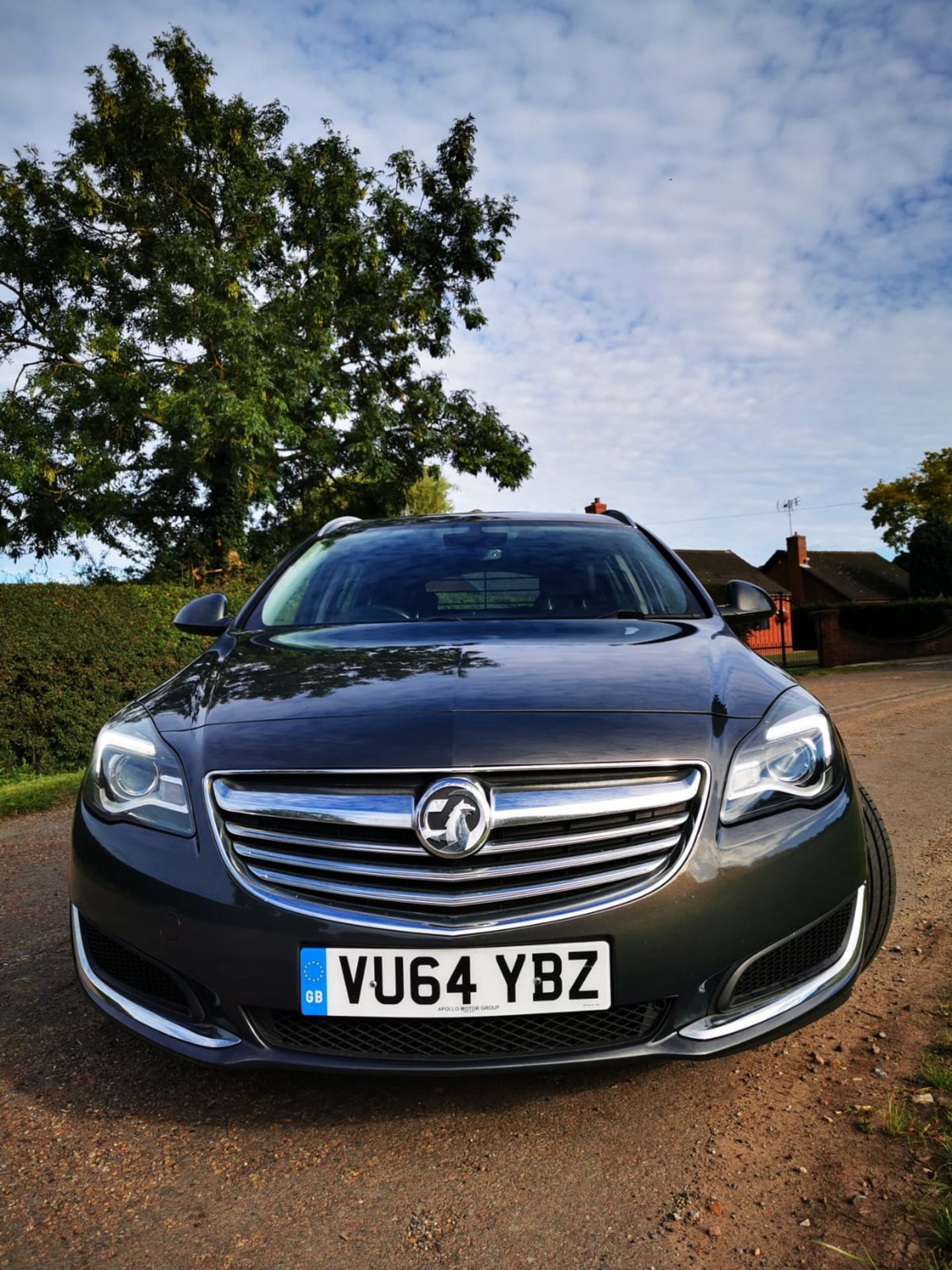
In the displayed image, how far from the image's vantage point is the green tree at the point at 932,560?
41.2 m

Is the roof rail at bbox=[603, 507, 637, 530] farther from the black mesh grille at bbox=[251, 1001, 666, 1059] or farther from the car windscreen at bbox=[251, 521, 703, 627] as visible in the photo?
the black mesh grille at bbox=[251, 1001, 666, 1059]

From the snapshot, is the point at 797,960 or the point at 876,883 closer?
the point at 797,960

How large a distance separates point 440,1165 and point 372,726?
35.3 inches

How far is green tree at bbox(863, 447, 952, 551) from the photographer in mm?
43531

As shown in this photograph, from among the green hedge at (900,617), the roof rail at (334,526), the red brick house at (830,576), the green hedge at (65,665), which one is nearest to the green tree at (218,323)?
the green hedge at (65,665)

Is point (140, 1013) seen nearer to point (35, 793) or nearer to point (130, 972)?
point (130, 972)

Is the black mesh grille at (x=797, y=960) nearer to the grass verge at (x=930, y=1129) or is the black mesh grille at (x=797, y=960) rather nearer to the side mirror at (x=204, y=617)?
the grass verge at (x=930, y=1129)

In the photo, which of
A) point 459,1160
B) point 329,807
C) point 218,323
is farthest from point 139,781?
point 218,323

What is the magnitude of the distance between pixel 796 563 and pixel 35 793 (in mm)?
59662

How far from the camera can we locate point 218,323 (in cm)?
1573

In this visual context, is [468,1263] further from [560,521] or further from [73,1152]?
[560,521]

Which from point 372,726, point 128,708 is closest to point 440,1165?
point 372,726

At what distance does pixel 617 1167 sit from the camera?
1964mm

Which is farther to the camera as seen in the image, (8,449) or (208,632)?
(8,449)
